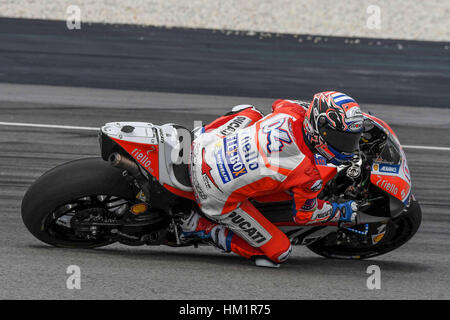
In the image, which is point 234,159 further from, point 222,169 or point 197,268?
point 197,268

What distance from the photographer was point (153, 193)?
18.0ft

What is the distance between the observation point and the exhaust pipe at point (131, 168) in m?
5.40

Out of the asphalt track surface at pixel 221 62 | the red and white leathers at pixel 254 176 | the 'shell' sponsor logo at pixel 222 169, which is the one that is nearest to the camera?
the red and white leathers at pixel 254 176

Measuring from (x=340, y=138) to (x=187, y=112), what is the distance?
250 inches

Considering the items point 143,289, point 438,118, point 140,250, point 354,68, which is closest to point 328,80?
point 354,68

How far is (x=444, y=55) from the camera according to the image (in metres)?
15.5

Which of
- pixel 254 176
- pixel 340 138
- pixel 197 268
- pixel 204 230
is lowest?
pixel 197 268

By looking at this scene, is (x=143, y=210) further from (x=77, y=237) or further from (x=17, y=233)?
(x=17, y=233)

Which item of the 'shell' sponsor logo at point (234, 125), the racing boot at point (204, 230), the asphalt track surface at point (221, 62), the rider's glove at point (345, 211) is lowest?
the racing boot at point (204, 230)

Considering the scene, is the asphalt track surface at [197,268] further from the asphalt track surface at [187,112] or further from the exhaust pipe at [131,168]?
the exhaust pipe at [131,168]

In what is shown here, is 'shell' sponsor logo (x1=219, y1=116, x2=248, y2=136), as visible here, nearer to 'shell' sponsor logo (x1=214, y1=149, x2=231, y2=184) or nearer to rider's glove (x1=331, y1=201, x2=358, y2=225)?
'shell' sponsor logo (x1=214, y1=149, x2=231, y2=184)

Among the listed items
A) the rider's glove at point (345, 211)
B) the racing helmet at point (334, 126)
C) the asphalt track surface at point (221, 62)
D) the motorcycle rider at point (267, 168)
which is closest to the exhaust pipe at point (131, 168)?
the motorcycle rider at point (267, 168)

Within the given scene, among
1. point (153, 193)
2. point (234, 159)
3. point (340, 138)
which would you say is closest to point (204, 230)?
point (153, 193)

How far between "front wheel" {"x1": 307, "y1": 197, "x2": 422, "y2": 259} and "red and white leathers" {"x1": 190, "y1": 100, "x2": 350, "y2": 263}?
53 centimetres
